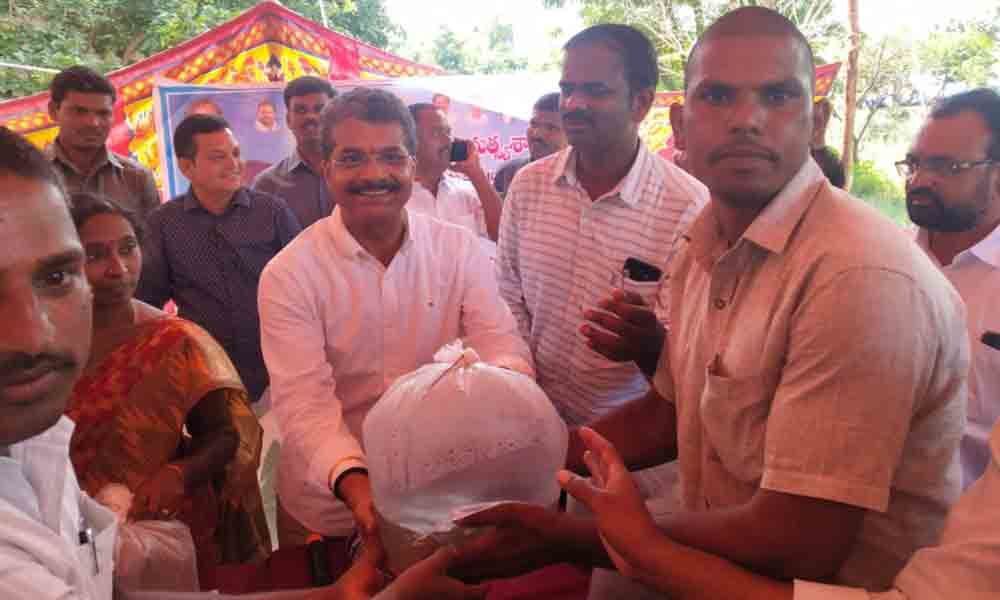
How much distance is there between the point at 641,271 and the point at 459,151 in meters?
2.03

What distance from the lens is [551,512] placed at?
1466 mm

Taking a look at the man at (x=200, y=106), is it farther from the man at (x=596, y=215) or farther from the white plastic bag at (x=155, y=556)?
the white plastic bag at (x=155, y=556)

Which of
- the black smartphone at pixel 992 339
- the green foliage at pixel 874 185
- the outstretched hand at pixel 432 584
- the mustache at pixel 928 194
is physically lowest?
the green foliage at pixel 874 185

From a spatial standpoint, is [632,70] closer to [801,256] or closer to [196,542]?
[801,256]

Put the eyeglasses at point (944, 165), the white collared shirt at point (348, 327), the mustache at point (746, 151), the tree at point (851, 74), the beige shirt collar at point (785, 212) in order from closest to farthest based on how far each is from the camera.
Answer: the beige shirt collar at point (785, 212), the mustache at point (746, 151), the white collared shirt at point (348, 327), the eyeglasses at point (944, 165), the tree at point (851, 74)

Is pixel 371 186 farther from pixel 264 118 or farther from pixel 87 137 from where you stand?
pixel 264 118

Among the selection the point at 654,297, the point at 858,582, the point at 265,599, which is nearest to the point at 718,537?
the point at 858,582

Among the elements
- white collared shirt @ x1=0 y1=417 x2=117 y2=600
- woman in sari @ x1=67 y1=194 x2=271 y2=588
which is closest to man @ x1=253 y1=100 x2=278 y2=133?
woman in sari @ x1=67 y1=194 x2=271 y2=588

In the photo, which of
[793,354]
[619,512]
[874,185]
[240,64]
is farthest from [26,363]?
[874,185]

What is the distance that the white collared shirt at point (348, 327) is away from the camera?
1.84 meters

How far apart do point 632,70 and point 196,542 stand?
1965 millimetres

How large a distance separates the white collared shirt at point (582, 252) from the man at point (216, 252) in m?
1.38

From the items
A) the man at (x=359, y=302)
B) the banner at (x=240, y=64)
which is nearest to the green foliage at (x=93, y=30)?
the banner at (x=240, y=64)

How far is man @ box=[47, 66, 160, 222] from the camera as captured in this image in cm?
383
